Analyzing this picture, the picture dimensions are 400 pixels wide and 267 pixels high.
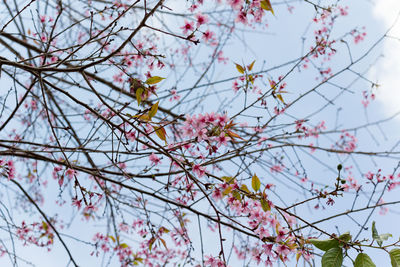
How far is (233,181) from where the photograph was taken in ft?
6.14

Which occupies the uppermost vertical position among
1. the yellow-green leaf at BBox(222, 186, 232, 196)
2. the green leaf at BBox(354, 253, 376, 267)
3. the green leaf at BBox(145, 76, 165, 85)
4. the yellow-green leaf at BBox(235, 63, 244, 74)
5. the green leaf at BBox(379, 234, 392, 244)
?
the yellow-green leaf at BBox(235, 63, 244, 74)

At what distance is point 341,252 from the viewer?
5.13ft

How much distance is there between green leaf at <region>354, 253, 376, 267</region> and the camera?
1463 millimetres

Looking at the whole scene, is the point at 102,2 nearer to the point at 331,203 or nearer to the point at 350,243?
the point at 331,203

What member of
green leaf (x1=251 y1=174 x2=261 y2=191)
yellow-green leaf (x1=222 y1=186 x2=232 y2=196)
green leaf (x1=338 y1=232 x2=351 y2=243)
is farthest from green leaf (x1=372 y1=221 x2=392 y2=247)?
yellow-green leaf (x1=222 y1=186 x2=232 y2=196)

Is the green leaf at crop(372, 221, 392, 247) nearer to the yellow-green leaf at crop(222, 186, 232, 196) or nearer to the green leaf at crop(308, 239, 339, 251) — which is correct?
the green leaf at crop(308, 239, 339, 251)

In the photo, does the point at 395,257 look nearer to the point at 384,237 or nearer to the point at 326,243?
the point at 384,237

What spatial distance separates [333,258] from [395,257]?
10.2 inches

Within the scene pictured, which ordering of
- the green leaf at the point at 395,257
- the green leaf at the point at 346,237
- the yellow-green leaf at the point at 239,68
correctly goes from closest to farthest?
the green leaf at the point at 395,257 → the green leaf at the point at 346,237 → the yellow-green leaf at the point at 239,68

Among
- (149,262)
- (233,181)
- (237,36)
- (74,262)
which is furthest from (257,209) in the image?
(149,262)

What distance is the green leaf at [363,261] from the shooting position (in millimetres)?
1463

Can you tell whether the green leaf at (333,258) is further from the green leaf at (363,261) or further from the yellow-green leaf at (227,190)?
the yellow-green leaf at (227,190)

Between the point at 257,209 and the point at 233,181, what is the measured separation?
0.25 meters

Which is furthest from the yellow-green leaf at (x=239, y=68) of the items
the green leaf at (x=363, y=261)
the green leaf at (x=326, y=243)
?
the green leaf at (x=363, y=261)
